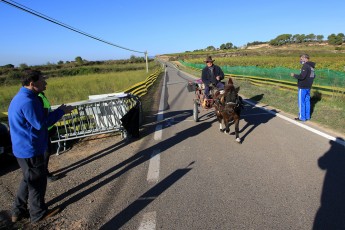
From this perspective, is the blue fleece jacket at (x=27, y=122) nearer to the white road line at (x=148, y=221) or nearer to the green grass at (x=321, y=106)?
the white road line at (x=148, y=221)

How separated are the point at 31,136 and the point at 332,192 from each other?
4.37m

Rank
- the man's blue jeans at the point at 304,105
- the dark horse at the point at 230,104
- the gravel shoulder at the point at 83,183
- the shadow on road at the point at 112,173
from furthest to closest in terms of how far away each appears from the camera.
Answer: the man's blue jeans at the point at 304,105
the dark horse at the point at 230,104
the shadow on road at the point at 112,173
the gravel shoulder at the point at 83,183

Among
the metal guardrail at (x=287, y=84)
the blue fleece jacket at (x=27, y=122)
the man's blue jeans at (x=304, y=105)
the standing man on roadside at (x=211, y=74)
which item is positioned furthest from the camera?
the metal guardrail at (x=287, y=84)

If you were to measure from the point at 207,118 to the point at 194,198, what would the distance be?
21.5ft

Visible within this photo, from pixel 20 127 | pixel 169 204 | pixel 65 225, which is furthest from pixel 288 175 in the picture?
pixel 20 127

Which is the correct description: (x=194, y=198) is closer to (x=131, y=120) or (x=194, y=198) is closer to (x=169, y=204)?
(x=169, y=204)

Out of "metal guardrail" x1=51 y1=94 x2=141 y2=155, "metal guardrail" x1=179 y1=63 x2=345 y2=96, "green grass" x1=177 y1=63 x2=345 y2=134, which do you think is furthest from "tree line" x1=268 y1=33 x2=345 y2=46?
"metal guardrail" x1=51 y1=94 x2=141 y2=155

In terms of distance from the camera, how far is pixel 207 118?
10844 millimetres

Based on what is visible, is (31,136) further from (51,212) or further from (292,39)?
(292,39)

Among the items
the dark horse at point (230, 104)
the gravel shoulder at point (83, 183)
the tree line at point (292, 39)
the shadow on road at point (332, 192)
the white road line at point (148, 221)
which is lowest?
the gravel shoulder at point (83, 183)

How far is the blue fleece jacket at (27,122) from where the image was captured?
13.1 feet

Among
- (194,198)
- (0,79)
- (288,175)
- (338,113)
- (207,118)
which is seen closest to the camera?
(194,198)

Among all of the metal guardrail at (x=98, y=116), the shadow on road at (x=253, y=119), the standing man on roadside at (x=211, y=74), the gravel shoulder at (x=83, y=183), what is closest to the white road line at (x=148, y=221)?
the gravel shoulder at (x=83, y=183)

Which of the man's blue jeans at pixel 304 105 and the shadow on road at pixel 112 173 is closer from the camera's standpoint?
the shadow on road at pixel 112 173
